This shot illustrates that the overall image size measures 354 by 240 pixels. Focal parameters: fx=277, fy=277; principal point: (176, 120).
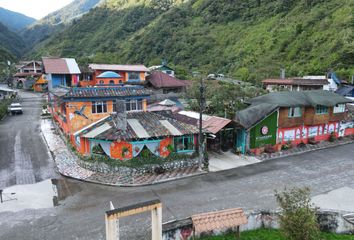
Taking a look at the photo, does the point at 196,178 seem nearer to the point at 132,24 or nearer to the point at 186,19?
the point at 186,19

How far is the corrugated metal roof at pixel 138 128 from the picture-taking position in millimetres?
17914

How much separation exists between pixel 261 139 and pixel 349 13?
168 feet

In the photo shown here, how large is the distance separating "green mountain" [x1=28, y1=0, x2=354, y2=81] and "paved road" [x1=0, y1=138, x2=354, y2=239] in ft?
115

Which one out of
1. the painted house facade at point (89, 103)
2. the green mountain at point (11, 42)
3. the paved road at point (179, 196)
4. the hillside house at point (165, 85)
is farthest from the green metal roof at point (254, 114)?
the green mountain at point (11, 42)

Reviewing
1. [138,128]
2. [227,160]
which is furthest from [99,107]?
[227,160]

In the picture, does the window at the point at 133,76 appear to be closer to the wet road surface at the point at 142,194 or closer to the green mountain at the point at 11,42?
the wet road surface at the point at 142,194

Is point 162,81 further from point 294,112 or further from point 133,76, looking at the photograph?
point 294,112

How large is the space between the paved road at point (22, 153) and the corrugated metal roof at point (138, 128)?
6.03 m

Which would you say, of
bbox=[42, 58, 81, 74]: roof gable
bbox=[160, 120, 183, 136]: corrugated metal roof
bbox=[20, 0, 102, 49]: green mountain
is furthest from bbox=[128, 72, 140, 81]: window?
bbox=[20, 0, 102, 49]: green mountain

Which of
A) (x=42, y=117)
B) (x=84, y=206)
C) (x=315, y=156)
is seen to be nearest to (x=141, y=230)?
(x=84, y=206)

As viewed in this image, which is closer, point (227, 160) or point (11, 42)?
point (227, 160)

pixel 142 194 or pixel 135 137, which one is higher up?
pixel 135 137

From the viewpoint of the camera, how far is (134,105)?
2275 cm

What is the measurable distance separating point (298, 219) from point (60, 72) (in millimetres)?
36339
